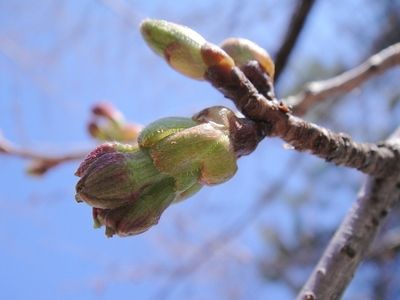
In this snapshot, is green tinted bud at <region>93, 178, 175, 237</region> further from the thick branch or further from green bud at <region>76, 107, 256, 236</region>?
the thick branch

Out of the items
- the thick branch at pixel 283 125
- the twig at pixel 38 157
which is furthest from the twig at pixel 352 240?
the twig at pixel 38 157

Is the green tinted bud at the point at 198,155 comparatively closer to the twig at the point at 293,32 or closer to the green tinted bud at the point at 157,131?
the green tinted bud at the point at 157,131

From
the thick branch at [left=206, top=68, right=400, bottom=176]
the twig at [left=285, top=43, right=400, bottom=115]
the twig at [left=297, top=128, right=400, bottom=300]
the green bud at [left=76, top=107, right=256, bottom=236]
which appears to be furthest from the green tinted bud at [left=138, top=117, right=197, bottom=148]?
the twig at [left=285, top=43, right=400, bottom=115]

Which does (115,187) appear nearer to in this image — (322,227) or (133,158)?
(133,158)

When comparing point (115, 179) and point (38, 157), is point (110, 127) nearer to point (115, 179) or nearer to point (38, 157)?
point (38, 157)

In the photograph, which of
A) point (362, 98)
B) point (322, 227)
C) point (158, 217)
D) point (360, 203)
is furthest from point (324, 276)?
point (322, 227)
